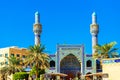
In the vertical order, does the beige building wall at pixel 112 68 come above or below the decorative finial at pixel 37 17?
below

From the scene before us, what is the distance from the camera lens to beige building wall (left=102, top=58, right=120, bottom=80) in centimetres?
5400

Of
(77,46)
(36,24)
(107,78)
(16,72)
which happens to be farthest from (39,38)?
(107,78)

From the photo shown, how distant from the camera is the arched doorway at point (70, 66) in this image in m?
88.4

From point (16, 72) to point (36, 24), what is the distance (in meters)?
19.0

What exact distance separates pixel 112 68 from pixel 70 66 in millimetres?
34706

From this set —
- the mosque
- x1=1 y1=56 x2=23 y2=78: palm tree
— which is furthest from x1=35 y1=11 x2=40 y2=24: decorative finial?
x1=1 y1=56 x2=23 y2=78: palm tree

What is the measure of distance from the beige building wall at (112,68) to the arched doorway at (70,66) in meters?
32.6

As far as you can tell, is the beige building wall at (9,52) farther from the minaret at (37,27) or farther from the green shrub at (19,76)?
the green shrub at (19,76)

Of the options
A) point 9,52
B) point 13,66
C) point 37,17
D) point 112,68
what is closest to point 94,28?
point 37,17

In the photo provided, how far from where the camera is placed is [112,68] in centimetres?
5475

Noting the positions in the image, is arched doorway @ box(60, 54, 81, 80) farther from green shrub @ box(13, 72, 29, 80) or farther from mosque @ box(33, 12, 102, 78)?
green shrub @ box(13, 72, 29, 80)

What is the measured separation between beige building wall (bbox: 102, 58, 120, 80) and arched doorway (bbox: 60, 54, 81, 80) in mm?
32581

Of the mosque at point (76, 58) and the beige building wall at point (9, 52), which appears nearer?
the beige building wall at point (9, 52)

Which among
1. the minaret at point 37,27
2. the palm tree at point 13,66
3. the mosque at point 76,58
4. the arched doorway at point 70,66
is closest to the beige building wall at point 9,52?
the mosque at point 76,58
